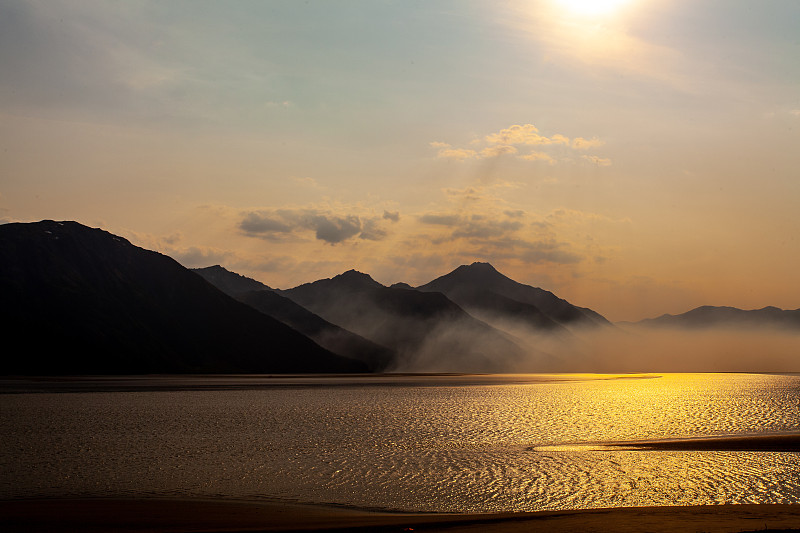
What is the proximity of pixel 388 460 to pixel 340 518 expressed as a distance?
17.3 m

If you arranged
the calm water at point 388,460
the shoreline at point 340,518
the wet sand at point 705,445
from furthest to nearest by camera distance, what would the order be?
the wet sand at point 705,445 → the calm water at point 388,460 → the shoreline at point 340,518

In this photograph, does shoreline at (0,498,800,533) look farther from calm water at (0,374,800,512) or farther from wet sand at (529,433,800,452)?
wet sand at (529,433,800,452)

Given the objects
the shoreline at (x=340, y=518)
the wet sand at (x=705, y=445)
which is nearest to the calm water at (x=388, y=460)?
the wet sand at (x=705, y=445)

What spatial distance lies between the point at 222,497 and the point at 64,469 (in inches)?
560

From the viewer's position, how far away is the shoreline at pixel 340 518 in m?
25.7

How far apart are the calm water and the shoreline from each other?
7.95ft

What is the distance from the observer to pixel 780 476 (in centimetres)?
3844

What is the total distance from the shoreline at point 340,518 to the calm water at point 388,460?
2423mm

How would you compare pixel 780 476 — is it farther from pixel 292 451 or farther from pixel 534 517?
pixel 292 451

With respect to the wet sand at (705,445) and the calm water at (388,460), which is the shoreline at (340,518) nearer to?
the calm water at (388,460)

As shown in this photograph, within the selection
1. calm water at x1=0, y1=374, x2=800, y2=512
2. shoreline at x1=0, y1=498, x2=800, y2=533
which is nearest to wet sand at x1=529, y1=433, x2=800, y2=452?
calm water at x1=0, y1=374, x2=800, y2=512

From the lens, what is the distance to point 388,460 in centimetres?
4553

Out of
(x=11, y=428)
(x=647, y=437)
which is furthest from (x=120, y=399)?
(x=647, y=437)

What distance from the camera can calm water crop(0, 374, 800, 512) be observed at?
34.1 metres
